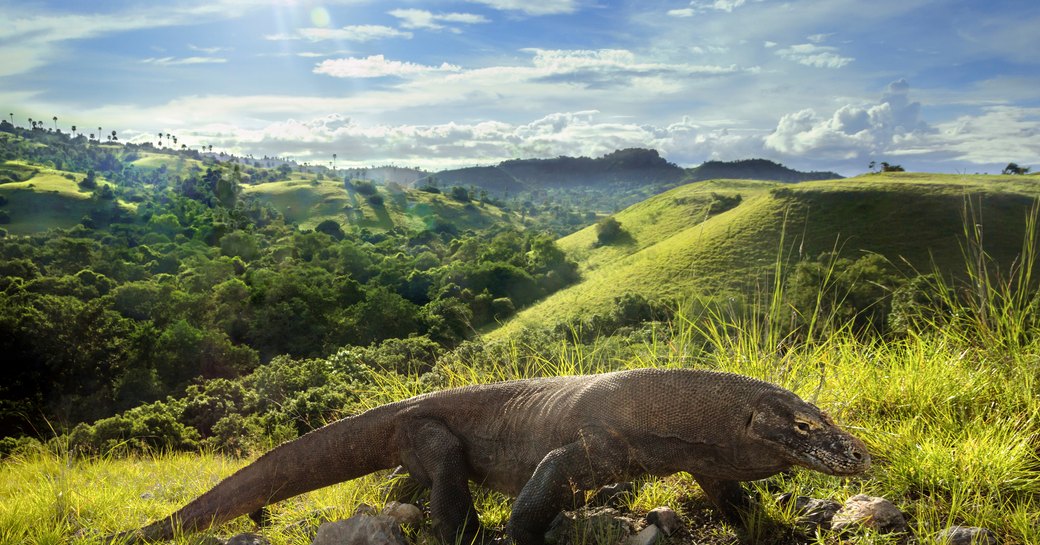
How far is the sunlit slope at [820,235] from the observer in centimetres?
6222

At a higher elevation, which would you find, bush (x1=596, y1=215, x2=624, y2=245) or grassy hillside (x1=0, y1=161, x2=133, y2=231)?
grassy hillside (x1=0, y1=161, x2=133, y2=231)

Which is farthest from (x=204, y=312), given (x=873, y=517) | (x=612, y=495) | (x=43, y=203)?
(x=43, y=203)

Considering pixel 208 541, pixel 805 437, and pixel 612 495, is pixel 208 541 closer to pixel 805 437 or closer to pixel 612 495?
pixel 612 495

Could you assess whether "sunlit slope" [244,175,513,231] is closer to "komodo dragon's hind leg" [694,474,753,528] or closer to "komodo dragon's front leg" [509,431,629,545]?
"komodo dragon's hind leg" [694,474,753,528]

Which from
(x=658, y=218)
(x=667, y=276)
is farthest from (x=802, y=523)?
(x=658, y=218)

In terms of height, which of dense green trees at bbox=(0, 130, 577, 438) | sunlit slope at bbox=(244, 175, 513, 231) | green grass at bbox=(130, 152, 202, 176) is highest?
green grass at bbox=(130, 152, 202, 176)

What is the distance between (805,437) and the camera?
3320mm

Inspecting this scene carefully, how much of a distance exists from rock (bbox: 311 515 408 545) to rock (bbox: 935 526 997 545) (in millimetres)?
2668

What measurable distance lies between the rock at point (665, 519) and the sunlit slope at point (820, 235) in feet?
167

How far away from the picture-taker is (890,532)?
11.4 ft

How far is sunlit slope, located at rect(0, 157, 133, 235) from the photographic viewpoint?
91.1 m

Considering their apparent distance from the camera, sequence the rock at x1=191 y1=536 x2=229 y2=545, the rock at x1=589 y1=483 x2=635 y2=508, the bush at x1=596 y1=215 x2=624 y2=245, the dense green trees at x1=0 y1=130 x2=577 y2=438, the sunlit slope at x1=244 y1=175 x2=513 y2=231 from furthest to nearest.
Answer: the sunlit slope at x1=244 y1=175 x2=513 y2=231, the bush at x1=596 y1=215 x2=624 y2=245, the dense green trees at x1=0 y1=130 x2=577 y2=438, the rock at x1=589 y1=483 x2=635 y2=508, the rock at x1=191 y1=536 x2=229 y2=545

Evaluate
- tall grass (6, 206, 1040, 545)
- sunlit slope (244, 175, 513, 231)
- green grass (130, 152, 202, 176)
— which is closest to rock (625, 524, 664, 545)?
tall grass (6, 206, 1040, 545)

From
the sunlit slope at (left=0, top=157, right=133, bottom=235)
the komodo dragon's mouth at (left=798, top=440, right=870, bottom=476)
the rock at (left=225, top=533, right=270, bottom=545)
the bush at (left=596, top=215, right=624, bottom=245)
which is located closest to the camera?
the komodo dragon's mouth at (left=798, top=440, right=870, bottom=476)
